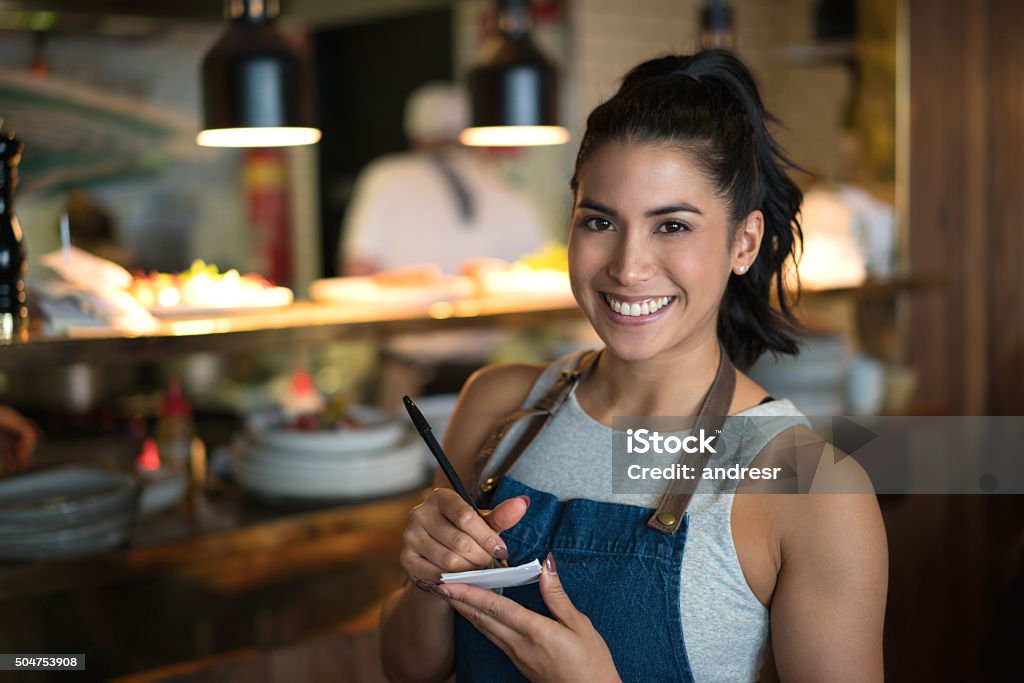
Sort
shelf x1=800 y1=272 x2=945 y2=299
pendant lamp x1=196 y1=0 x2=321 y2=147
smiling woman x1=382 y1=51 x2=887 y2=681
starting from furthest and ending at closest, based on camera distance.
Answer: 1. shelf x1=800 y1=272 x2=945 y2=299
2. pendant lamp x1=196 y1=0 x2=321 y2=147
3. smiling woman x1=382 y1=51 x2=887 y2=681

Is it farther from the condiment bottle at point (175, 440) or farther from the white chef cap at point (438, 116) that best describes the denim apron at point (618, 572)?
the white chef cap at point (438, 116)

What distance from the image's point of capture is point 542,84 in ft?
8.07

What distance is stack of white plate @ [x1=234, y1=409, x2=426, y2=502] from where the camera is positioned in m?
2.21

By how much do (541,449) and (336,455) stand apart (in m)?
0.82

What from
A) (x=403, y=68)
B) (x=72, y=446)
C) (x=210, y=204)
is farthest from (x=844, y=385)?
(x=403, y=68)

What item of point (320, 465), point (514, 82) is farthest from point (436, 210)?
point (320, 465)

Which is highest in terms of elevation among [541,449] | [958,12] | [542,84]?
[958,12]

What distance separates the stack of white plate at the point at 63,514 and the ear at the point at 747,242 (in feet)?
3.85

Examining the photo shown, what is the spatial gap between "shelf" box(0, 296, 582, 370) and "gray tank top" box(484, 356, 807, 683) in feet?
2.60

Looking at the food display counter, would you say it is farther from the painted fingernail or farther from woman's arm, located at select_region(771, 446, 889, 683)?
woman's arm, located at select_region(771, 446, 889, 683)

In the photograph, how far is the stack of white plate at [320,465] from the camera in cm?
221

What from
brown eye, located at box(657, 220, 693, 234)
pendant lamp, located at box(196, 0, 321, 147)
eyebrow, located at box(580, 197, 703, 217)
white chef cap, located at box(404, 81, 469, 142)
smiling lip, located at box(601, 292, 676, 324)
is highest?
white chef cap, located at box(404, 81, 469, 142)

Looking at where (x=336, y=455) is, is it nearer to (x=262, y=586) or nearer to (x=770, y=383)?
(x=262, y=586)

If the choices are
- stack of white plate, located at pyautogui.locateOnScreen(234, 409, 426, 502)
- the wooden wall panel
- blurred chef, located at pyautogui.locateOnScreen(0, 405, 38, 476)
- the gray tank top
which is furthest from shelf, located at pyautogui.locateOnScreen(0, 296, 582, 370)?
the wooden wall panel
